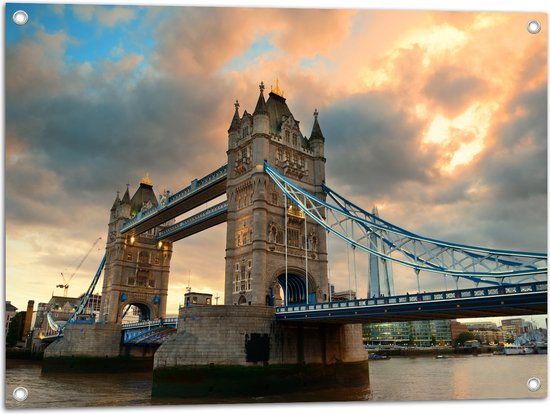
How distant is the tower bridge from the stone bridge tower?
103 mm

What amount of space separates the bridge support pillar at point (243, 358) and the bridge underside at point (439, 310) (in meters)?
1.88

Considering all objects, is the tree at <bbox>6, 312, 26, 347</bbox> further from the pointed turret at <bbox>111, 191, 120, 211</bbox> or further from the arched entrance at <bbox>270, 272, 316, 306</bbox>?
the arched entrance at <bbox>270, 272, 316, 306</bbox>

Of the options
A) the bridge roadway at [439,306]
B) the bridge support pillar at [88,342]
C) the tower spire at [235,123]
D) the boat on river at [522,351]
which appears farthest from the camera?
the boat on river at [522,351]

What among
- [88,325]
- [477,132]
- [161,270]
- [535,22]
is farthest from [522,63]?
[161,270]

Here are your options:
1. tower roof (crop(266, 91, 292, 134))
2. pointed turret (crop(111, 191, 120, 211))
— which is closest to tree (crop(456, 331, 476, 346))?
pointed turret (crop(111, 191, 120, 211))

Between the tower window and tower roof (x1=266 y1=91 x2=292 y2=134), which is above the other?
tower roof (x1=266 y1=91 x2=292 y2=134)

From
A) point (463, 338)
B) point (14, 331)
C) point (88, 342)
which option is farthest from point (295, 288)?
point (463, 338)

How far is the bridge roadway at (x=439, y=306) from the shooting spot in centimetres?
2039

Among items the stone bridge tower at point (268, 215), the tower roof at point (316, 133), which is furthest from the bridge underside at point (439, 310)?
the tower roof at point (316, 133)

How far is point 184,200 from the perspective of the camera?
52281 millimetres

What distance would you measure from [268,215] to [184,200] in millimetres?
16347

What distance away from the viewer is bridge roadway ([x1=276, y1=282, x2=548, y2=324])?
2039 centimetres

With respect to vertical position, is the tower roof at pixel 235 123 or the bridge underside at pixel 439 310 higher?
the tower roof at pixel 235 123

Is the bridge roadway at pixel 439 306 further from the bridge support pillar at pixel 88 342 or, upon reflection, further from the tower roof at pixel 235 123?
the bridge support pillar at pixel 88 342
